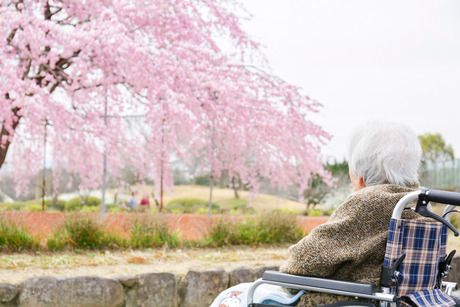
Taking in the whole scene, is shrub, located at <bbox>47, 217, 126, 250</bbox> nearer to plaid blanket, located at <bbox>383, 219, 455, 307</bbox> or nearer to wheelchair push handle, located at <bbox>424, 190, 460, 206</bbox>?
plaid blanket, located at <bbox>383, 219, 455, 307</bbox>

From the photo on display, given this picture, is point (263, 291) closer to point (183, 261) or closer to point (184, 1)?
point (183, 261)

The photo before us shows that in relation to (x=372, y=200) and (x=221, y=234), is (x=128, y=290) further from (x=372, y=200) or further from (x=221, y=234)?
(x=372, y=200)

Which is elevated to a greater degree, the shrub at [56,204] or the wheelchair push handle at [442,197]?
the wheelchair push handle at [442,197]


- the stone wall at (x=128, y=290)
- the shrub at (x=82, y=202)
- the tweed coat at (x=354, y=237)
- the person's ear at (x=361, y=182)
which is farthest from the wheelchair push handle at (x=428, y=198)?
the shrub at (x=82, y=202)

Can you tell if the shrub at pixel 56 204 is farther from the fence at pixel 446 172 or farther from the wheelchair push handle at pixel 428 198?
the wheelchair push handle at pixel 428 198

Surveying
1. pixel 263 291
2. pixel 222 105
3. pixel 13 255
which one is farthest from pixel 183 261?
pixel 263 291

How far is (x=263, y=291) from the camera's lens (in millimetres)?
2734

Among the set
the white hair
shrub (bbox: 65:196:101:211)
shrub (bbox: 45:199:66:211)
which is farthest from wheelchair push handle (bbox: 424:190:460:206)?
shrub (bbox: 65:196:101:211)

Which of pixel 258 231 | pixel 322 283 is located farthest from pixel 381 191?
pixel 258 231

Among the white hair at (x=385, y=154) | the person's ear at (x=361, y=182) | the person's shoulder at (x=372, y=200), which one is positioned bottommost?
the person's shoulder at (x=372, y=200)

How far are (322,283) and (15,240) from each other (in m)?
4.78

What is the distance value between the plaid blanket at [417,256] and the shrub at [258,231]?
16.7 ft

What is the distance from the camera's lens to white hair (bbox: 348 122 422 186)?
260 centimetres

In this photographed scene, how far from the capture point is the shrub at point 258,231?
25.4 ft
